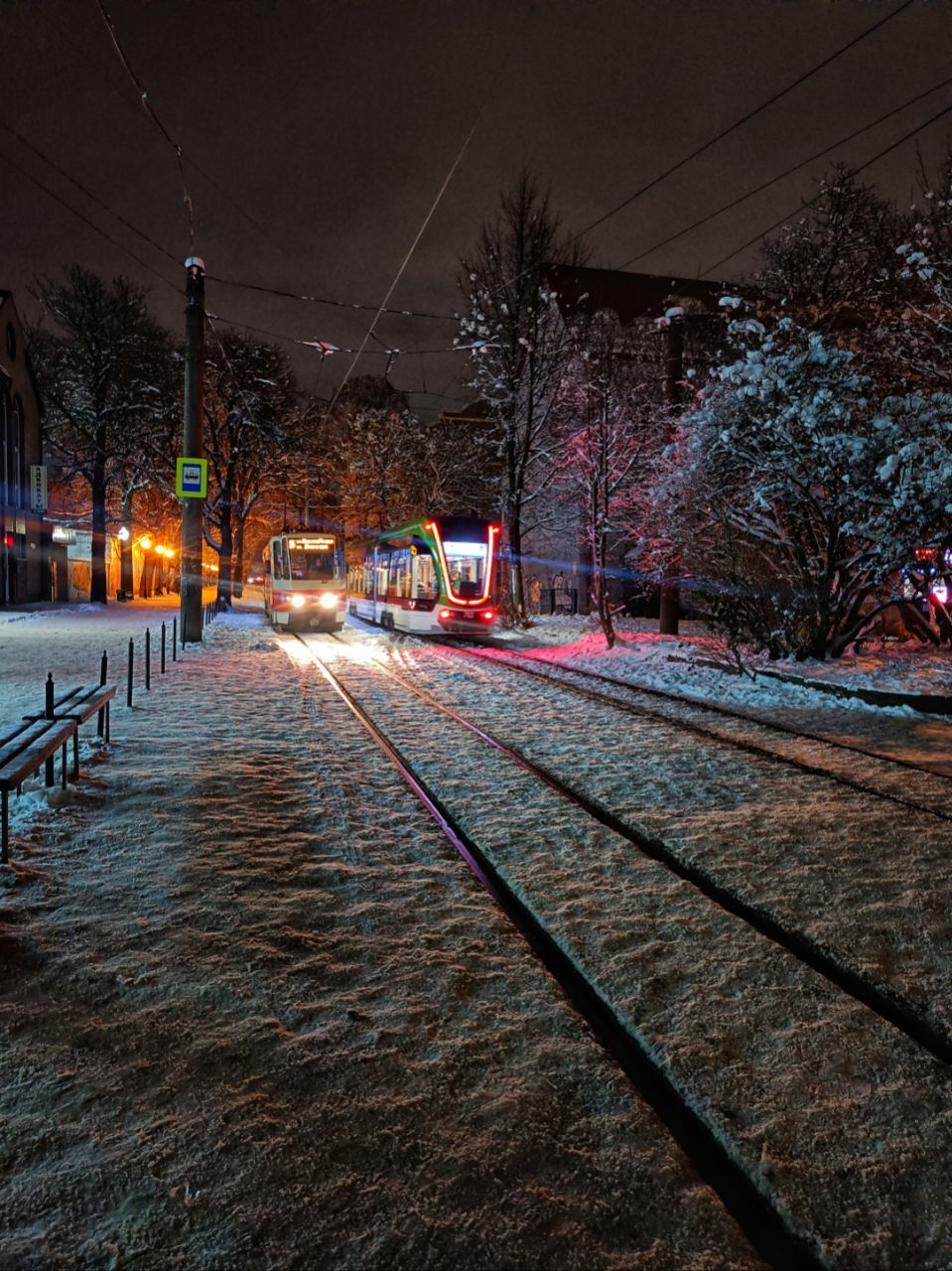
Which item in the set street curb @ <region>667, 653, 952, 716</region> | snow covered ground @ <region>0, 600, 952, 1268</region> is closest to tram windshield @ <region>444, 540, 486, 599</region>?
street curb @ <region>667, 653, 952, 716</region>

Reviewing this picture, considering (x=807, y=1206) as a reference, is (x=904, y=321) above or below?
above

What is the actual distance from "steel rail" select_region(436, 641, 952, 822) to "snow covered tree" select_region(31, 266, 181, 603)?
1008 inches

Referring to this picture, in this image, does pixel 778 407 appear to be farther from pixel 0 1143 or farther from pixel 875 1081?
pixel 0 1143

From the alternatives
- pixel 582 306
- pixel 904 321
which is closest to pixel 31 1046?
pixel 904 321

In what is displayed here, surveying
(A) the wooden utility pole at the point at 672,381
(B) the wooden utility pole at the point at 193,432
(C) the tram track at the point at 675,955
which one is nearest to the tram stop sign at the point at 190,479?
(B) the wooden utility pole at the point at 193,432

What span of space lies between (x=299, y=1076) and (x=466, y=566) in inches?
720

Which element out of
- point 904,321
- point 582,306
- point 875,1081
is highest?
point 582,306

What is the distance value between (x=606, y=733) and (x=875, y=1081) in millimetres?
6128

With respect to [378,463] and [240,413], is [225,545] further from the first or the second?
[378,463]

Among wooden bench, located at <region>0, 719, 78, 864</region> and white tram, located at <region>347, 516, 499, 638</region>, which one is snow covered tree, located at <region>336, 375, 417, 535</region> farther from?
wooden bench, located at <region>0, 719, 78, 864</region>

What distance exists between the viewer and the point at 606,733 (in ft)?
29.3

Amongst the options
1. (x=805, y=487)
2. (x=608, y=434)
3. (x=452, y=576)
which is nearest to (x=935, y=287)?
(x=805, y=487)

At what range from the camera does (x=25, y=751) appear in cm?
515

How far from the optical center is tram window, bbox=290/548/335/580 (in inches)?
917
